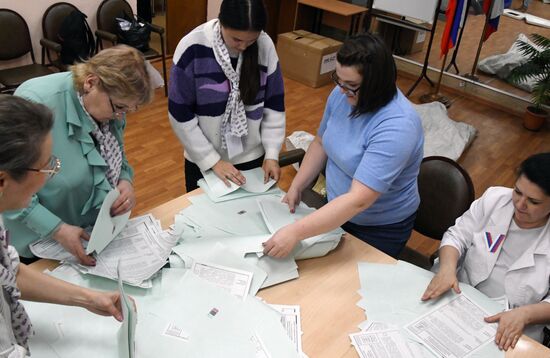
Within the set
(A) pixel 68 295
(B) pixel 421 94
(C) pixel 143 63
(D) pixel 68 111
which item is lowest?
(B) pixel 421 94

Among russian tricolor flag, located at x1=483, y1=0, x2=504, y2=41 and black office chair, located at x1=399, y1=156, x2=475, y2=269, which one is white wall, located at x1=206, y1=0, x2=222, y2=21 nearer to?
russian tricolor flag, located at x1=483, y1=0, x2=504, y2=41

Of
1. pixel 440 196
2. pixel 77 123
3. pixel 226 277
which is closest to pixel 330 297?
pixel 226 277

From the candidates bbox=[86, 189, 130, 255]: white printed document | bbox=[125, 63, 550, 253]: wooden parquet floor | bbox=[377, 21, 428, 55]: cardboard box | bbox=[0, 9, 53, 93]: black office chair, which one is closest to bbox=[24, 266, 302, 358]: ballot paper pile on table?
bbox=[86, 189, 130, 255]: white printed document

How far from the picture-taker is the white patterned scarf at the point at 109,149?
4.73 ft

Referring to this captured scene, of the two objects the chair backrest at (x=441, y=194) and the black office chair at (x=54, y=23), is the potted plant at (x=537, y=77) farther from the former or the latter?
the black office chair at (x=54, y=23)

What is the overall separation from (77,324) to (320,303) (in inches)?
27.5

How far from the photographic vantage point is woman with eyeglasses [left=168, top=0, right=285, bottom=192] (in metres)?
1.66

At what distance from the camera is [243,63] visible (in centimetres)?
176

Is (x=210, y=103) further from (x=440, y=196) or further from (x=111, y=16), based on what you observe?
(x=111, y=16)

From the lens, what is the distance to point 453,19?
4.42 meters

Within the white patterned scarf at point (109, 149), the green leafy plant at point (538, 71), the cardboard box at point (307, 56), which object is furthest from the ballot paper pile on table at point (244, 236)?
the green leafy plant at point (538, 71)

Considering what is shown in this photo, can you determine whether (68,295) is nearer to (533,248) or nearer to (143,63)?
(143,63)

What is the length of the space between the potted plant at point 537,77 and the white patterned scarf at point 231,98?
12.0 ft

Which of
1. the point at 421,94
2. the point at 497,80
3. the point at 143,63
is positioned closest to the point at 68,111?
the point at 143,63
